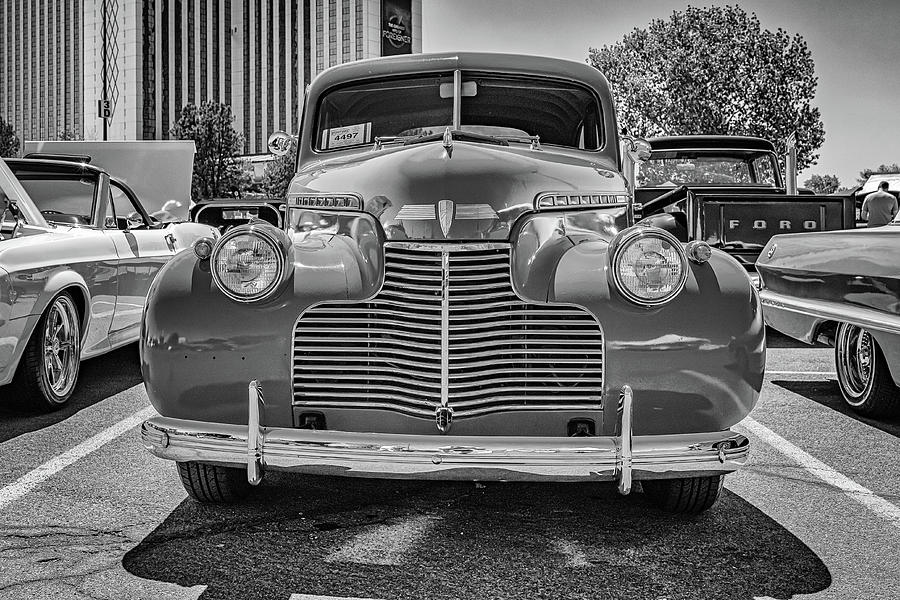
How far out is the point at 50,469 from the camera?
14.3 ft

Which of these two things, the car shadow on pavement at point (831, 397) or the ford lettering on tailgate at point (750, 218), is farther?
the ford lettering on tailgate at point (750, 218)

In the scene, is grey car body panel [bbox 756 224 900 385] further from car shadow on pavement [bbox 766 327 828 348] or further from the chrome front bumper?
the chrome front bumper

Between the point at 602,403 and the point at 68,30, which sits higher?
the point at 68,30

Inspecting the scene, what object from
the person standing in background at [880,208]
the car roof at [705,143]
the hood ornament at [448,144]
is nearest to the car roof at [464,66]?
the hood ornament at [448,144]

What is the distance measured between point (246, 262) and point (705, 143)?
29.8ft

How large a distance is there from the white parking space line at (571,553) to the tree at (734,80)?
24.7 metres

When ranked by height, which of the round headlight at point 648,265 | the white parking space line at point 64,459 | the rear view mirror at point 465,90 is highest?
the rear view mirror at point 465,90

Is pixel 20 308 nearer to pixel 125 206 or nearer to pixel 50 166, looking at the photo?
pixel 50 166

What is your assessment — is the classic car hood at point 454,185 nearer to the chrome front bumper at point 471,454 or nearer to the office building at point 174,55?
the chrome front bumper at point 471,454

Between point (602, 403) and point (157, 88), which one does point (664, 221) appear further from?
point (157, 88)

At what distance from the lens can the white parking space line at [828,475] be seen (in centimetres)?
385

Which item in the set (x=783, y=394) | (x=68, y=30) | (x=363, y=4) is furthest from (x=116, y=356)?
(x=68, y=30)

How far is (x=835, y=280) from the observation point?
5.58m

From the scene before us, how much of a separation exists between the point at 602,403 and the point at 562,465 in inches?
15.0
